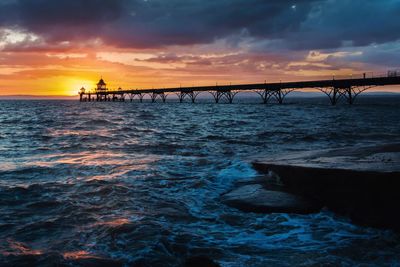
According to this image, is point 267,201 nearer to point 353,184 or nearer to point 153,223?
point 353,184

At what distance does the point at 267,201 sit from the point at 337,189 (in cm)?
120

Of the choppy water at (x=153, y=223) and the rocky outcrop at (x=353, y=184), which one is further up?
the rocky outcrop at (x=353, y=184)

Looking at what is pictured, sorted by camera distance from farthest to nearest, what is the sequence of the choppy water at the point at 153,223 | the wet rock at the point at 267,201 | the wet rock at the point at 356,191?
the wet rock at the point at 267,201 → the wet rock at the point at 356,191 → the choppy water at the point at 153,223

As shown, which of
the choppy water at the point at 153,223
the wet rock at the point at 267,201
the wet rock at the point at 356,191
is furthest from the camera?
the wet rock at the point at 267,201

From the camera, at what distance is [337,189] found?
20.7 feet

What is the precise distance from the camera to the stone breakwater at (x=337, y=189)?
18.4ft

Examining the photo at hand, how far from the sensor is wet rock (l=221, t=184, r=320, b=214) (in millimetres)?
6238

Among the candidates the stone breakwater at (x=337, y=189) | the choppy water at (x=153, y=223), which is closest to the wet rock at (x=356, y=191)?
the stone breakwater at (x=337, y=189)

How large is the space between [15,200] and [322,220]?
18.4ft

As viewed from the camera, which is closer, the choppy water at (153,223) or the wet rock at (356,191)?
the choppy water at (153,223)

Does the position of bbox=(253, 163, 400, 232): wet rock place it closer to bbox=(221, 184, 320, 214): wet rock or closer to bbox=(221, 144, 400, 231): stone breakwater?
bbox=(221, 144, 400, 231): stone breakwater

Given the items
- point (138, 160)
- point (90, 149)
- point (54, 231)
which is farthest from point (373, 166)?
point (90, 149)

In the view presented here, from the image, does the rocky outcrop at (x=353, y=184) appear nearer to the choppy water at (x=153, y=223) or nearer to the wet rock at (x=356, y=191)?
the wet rock at (x=356, y=191)

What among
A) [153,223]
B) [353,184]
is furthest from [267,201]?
[153,223]
